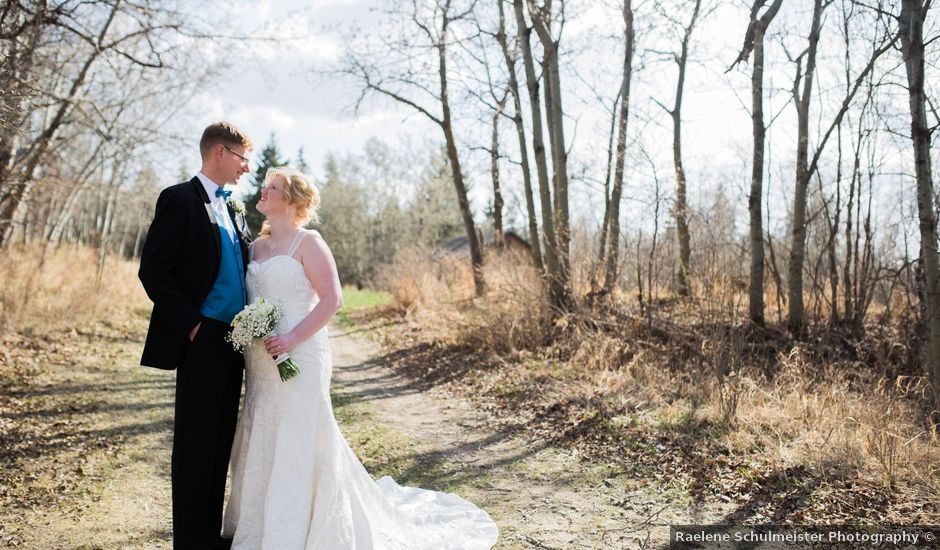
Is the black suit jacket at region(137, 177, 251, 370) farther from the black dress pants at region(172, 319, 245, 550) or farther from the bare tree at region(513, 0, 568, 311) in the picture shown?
the bare tree at region(513, 0, 568, 311)

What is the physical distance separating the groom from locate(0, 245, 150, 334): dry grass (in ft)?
25.3

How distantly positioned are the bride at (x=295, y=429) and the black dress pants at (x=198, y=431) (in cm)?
20

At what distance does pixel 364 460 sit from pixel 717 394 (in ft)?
12.3

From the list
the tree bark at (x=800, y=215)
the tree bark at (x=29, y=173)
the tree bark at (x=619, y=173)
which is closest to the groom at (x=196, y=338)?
the tree bark at (x=29, y=173)

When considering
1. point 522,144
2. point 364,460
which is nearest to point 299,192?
point 364,460

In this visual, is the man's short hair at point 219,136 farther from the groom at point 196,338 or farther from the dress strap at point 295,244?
the dress strap at point 295,244

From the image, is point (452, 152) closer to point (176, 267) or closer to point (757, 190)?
point (757, 190)

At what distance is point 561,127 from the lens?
1081cm

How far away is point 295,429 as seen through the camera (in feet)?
11.5

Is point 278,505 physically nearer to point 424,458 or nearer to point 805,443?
point 424,458

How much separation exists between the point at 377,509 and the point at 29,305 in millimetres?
9330

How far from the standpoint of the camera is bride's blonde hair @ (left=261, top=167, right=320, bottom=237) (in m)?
3.65

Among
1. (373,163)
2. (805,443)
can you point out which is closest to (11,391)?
(805,443)

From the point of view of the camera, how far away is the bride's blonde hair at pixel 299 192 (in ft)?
12.0
